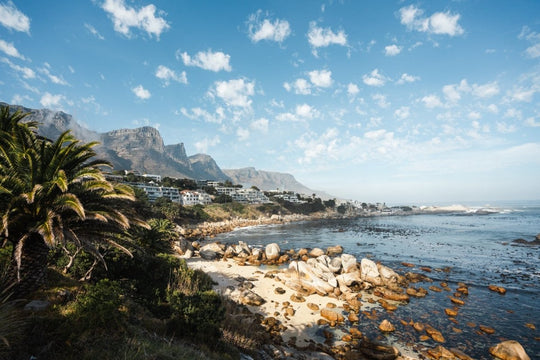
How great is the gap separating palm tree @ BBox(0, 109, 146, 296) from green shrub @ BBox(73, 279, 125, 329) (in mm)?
1020

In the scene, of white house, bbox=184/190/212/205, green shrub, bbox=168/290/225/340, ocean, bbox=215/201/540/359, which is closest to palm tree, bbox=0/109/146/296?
green shrub, bbox=168/290/225/340

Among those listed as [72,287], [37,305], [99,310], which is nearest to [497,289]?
[99,310]

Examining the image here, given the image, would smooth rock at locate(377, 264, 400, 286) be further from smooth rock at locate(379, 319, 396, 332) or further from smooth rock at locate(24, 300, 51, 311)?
smooth rock at locate(24, 300, 51, 311)

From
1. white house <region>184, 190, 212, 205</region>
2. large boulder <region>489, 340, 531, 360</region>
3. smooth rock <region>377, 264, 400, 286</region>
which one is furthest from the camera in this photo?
white house <region>184, 190, 212, 205</region>

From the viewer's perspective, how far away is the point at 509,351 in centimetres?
1022

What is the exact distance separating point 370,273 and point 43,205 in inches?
848

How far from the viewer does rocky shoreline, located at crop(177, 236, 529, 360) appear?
34.1ft

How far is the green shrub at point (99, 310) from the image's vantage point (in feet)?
18.9

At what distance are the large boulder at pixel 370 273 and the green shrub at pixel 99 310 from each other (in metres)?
18.7

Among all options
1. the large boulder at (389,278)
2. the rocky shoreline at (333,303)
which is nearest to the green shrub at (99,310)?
the rocky shoreline at (333,303)

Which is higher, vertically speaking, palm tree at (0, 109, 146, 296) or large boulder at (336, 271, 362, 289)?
palm tree at (0, 109, 146, 296)

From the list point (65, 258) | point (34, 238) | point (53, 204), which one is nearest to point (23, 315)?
point (34, 238)

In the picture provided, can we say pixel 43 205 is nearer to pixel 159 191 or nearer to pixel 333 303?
pixel 333 303

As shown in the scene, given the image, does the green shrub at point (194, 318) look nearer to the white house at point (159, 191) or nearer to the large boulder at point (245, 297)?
the large boulder at point (245, 297)
